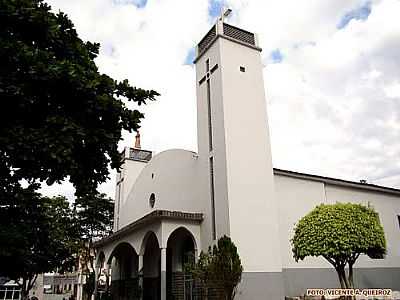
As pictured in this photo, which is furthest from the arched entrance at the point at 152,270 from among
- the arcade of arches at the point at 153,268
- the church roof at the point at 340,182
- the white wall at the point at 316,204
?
the church roof at the point at 340,182

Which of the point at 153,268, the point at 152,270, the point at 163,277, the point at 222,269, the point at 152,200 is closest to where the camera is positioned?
the point at 222,269

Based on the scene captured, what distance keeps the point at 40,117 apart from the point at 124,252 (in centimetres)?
1858

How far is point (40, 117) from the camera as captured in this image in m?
7.86

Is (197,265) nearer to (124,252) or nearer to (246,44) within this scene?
(246,44)

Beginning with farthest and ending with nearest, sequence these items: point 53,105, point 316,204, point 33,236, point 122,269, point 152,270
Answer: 1. point 122,269
2. point 152,270
3. point 316,204
4. point 33,236
5. point 53,105

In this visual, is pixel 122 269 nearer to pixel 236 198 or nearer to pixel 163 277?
pixel 163 277

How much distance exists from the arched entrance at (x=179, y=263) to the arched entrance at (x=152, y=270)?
50.1 inches

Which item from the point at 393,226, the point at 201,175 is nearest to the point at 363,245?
the point at 201,175

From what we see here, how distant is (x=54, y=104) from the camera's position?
26.1ft

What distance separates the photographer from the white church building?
15.6m

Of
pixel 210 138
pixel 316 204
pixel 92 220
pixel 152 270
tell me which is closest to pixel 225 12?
pixel 210 138

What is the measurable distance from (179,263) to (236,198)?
17.8 ft

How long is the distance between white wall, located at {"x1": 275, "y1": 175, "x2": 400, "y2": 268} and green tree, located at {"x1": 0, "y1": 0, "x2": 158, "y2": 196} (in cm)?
1065

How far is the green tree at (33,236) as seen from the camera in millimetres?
11070
